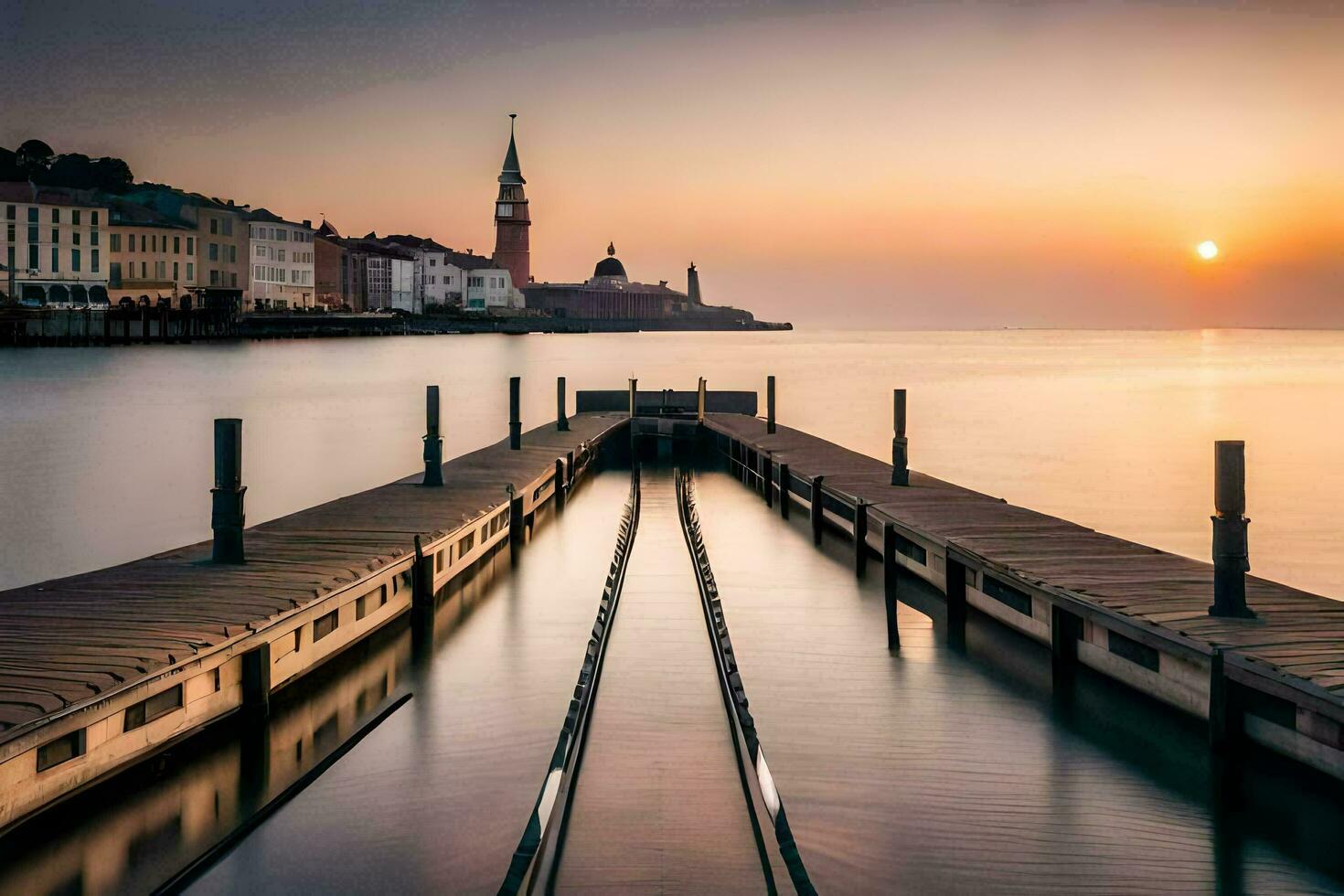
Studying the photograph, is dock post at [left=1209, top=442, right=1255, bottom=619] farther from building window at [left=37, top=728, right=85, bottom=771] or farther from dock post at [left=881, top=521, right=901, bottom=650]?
building window at [left=37, top=728, right=85, bottom=771]

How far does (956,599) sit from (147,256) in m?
115

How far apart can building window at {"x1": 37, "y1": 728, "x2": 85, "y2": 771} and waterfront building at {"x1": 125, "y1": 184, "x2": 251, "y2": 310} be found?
400 ft

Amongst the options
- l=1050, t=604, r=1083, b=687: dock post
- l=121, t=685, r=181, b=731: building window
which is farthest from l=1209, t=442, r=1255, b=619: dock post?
l=121, t=685, r=181, b=731: building window

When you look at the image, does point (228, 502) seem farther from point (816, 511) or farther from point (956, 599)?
point (816, 511)

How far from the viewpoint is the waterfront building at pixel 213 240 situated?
396 feet

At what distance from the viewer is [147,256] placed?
11431cm

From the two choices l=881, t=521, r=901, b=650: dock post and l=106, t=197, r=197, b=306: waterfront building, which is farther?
l=106, t=197, r=197, b=306: waterfront building

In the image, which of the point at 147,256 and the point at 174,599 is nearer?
the point at 174,599

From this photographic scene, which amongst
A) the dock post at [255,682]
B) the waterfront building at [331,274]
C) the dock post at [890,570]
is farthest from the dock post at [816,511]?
the waterfront building at [331,274]

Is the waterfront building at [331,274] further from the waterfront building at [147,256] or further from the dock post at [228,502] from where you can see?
the dock post at [228,502]

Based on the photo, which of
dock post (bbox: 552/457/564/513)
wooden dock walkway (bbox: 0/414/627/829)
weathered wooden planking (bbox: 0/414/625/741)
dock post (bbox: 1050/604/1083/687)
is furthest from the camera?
dock post (bbox: 552/457/564/513)

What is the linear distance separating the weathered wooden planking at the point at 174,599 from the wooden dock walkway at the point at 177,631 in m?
0.02

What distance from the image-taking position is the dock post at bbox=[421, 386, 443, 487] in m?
18.8

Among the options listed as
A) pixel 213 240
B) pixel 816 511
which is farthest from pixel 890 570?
pixel 213 240
